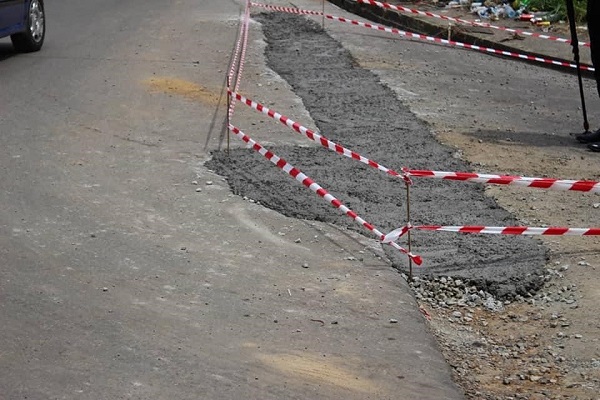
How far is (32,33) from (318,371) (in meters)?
11.2

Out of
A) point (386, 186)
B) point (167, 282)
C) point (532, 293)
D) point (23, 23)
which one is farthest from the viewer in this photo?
point (23, 23)

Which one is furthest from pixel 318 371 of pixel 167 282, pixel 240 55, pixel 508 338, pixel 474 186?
pixel 240 55

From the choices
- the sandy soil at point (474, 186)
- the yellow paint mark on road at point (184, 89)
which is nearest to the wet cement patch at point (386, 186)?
the sandy soil at point (474, 186)

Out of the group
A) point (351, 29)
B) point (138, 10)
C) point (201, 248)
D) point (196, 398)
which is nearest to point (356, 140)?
point (201, 248)

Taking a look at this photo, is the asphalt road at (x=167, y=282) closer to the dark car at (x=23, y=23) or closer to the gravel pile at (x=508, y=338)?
the gravel pile at (x=508, y=338)

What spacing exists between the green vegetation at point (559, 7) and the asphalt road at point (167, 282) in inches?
338

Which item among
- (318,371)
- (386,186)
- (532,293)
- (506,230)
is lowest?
(532,293)

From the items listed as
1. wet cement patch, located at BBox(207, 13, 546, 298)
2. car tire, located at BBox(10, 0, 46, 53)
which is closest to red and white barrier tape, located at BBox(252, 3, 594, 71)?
wet cement patch, located at BBox(207, 13, 546, 298)

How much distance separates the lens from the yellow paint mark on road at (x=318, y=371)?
6133 mm

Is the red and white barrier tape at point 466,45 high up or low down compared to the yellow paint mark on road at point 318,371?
down

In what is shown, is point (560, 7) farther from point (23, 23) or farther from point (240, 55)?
point (23, 23)

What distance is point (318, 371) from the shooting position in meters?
6.29

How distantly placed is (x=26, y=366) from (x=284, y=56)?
448 inches

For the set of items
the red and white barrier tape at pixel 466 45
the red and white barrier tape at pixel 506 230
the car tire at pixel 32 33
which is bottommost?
the red and white barrier tape at pixel 466 45
